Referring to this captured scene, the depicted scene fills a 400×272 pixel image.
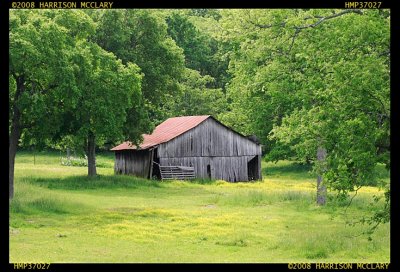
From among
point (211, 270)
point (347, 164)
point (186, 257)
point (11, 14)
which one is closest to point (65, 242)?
point (186, 257)

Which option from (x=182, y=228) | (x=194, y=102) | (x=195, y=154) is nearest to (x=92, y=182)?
(x=195, y=154)

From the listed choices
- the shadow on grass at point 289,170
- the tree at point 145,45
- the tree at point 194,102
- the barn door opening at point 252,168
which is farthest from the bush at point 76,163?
the barn door opening at point 252,168

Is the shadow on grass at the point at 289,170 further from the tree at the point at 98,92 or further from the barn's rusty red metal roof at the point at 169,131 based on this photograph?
the tree at the point at 98,92

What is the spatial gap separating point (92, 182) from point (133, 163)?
1299cm

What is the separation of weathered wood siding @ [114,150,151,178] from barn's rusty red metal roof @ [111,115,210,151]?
0.68 m

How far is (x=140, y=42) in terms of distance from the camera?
58.2m

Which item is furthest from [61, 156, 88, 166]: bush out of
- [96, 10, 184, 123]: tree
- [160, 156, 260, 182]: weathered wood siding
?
[160, 156, 260, 182]: weathered wood siding

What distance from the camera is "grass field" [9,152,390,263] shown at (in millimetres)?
20858

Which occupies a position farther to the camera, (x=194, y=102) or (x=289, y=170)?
(x=194, y=102)

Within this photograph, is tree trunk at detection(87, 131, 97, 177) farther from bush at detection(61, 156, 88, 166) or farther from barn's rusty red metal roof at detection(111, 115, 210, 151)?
bush at detection(61, 156, 88, 166)

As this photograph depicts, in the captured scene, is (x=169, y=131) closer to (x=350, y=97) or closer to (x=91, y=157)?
(x=91, y=157)

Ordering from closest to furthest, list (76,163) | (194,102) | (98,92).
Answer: (98,92) < (76,163) < (194,102)

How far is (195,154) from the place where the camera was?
193 feet

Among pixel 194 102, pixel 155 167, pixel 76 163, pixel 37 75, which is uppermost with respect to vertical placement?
pixel 194 102
